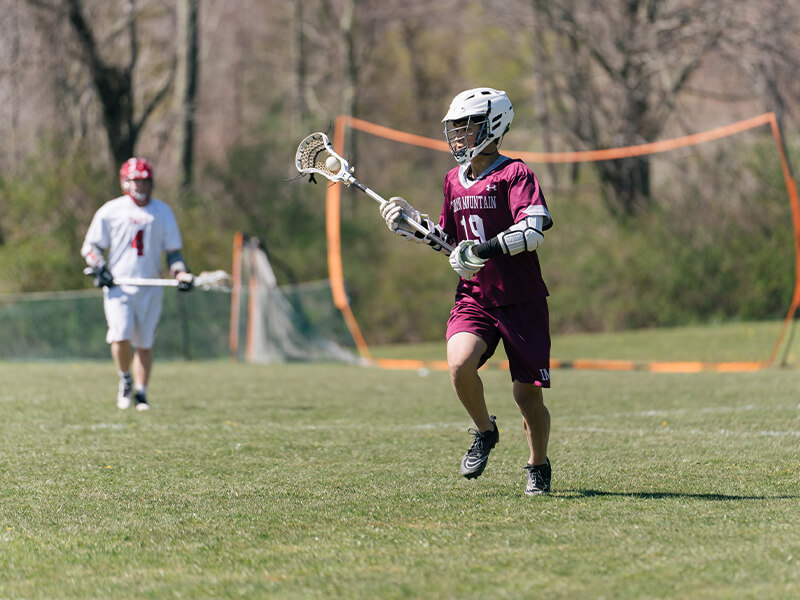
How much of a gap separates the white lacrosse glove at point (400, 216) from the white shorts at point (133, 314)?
4.59 meters

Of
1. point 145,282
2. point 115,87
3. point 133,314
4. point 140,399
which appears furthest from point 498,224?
point 115,87

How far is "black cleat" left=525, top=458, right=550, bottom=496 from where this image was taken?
585 cm

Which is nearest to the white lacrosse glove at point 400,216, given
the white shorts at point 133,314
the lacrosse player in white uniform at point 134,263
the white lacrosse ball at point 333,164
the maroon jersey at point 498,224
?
the maroon jersey at point 498,224

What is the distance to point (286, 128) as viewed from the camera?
39.9m

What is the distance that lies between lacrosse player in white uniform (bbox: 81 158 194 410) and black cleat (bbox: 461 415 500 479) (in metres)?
4.59

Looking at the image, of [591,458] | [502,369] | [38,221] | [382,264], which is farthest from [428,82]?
[591,458]

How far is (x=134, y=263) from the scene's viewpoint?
1020 centimetres

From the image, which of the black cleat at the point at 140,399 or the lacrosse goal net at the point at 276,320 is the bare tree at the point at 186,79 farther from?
the black cleat at the point at 140,399

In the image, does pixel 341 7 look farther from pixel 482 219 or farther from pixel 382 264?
→ pixel 482 219

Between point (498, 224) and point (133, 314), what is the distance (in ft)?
16.8

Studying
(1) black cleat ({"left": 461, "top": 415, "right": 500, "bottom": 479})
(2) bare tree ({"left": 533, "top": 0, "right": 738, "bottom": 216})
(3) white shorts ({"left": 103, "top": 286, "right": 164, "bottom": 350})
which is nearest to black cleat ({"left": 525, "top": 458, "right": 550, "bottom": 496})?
(1) black cleat ({"left": 461, "top": 415, "right": 500, "bottom": 479})

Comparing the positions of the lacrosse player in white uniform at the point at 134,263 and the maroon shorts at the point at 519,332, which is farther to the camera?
the lacrosse player in white uniform at the point at 134,263

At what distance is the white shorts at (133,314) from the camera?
10.0 m

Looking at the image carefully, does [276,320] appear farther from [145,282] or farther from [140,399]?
[145,282]
